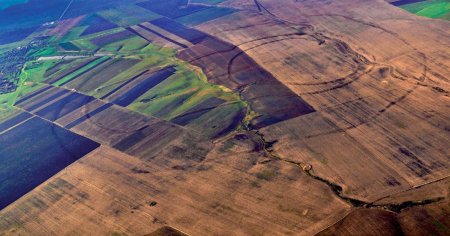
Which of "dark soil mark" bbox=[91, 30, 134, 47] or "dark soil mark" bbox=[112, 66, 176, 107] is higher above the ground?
"dark soil mark" bbox=[91, 30, 134, 47]

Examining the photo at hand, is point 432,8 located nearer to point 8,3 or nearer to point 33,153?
point 33,153

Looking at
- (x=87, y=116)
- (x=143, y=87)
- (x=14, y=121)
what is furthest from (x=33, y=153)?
(x=143, y=87)

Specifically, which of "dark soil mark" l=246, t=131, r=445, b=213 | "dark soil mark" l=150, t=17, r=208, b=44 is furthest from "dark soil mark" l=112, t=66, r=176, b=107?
"dark soil mark" l=246, t=131, r=445, b=213

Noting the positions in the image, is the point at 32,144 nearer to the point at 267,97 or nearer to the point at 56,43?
the point at 267,97

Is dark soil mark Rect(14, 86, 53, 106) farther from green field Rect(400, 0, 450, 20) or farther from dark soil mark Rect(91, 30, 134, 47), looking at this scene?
green field Rect(400, 0, 450, 20)

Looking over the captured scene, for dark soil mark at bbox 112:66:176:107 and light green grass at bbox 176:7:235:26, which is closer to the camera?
dark soil mark at bbox 112:66:176:107

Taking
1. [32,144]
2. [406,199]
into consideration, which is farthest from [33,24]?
[406,199]

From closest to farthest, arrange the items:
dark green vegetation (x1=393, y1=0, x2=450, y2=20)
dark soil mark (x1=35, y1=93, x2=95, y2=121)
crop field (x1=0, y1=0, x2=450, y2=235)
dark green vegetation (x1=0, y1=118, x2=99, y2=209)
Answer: crop field (x1=0, y1=0, x2=450, y2=235) → dark green vegetation (x1=0, y1=118, x2=99, y2=209) → dark soil mark (x1=35, y1=93, x2=95, y2=121) → dark green vegetation (x1=393, y1=0, x2=450, y2=20)

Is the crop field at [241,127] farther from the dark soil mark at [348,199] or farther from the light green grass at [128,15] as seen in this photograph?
the light green grass at [128,15]
